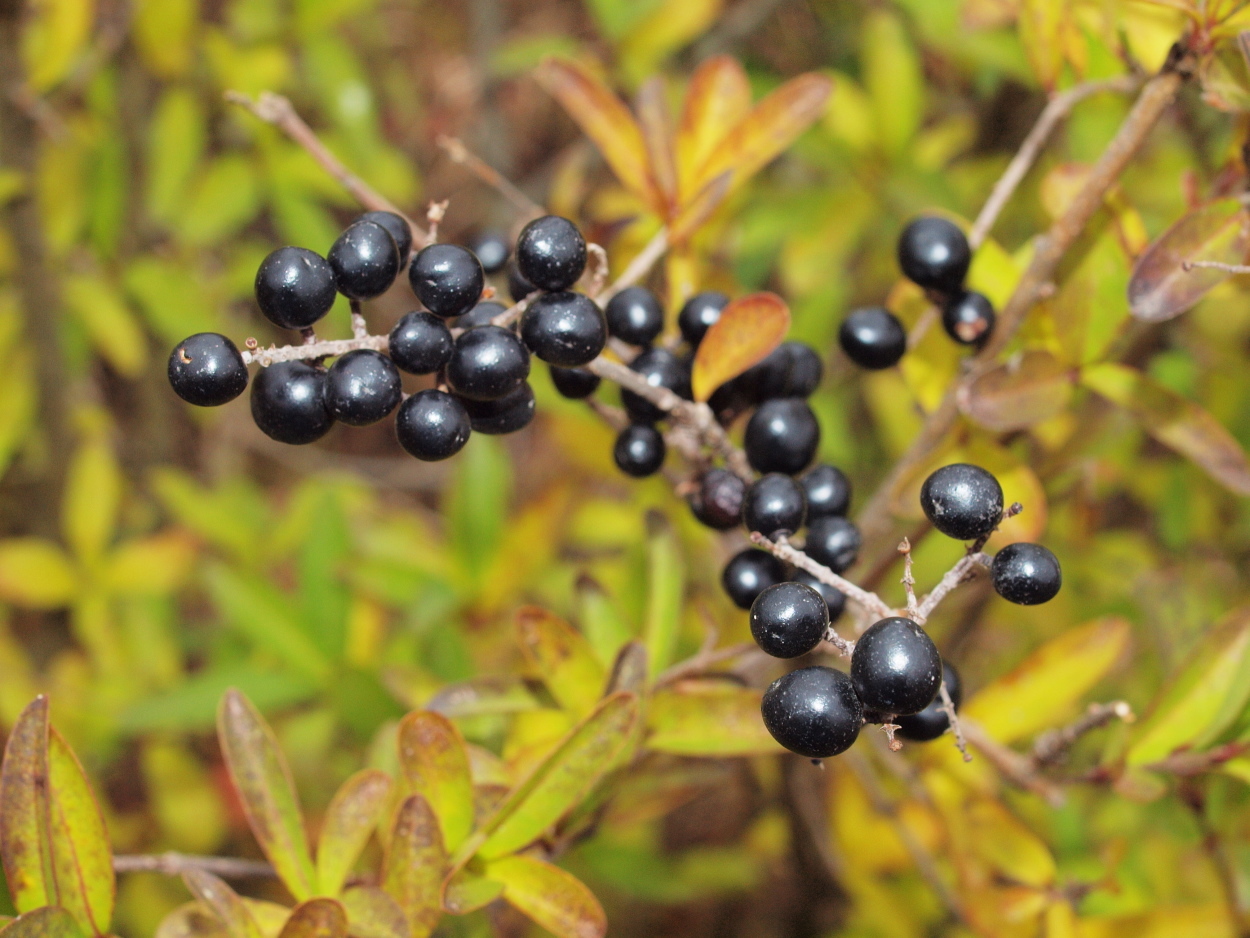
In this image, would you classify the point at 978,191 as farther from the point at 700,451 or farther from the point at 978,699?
the point at 700,451

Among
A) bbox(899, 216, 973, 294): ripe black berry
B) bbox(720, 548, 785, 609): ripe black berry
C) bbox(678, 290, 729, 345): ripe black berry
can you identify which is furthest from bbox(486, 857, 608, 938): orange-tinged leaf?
bbox(899, 216, 973, 294): ripe black berry

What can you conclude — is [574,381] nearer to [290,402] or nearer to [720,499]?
[720,499]

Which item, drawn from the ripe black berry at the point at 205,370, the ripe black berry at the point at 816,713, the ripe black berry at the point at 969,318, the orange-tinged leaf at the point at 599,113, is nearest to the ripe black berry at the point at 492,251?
the orange-tinged leaf at the point at 599,113

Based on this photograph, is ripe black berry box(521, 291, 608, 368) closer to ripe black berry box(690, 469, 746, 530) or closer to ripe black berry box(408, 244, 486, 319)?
ripe black berry box(408, 244, 486, 319)

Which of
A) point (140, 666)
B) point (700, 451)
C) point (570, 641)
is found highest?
point (700, 451)

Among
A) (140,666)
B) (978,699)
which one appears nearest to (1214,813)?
(978,699)

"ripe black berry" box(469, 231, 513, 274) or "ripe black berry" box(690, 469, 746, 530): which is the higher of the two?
"ripe black berry" box(469, 231, 513, 274)

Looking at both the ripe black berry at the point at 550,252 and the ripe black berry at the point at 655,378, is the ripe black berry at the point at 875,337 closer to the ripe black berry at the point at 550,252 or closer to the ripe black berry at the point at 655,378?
the ripe black berry at the point at 655,378

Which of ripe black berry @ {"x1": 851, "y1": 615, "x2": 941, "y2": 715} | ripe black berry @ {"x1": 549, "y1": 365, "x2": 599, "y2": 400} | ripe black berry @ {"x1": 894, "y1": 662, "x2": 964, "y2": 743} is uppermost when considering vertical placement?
ripe black berry @ {"x1": 549, "y1": 365, "x2": 599, "y2": 400}
